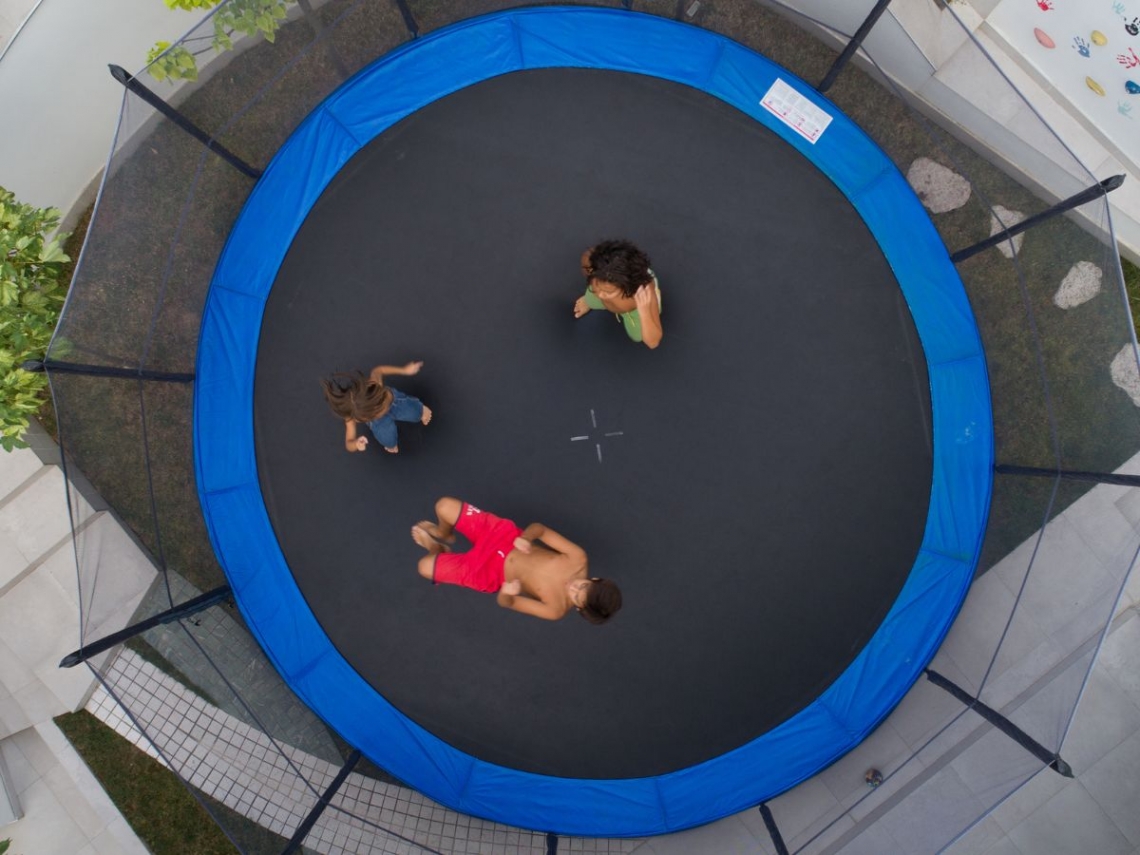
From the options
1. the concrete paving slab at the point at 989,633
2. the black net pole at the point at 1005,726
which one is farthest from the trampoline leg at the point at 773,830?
the concrete paving slab at the point at 989,633

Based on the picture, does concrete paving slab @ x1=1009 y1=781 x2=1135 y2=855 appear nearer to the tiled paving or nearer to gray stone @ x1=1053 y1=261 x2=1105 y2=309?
the tiled paving

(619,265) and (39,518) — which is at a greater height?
(619,265)

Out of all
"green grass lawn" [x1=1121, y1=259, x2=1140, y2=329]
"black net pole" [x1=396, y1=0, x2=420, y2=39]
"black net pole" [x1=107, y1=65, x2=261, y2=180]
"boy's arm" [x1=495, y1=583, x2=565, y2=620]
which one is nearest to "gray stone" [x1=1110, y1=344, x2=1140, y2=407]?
"green grass lawn" [x1=1121, y1=259, x2=1140, y2=329]

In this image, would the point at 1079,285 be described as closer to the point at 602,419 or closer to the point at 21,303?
the point at 602,419

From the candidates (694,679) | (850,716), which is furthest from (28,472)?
(850,716)

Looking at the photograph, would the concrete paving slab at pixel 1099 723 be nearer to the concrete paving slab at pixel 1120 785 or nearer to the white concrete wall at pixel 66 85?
the concrete paving slab at pixel 1120 785

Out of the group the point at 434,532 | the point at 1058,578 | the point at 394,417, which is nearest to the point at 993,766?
the point at 1058,578

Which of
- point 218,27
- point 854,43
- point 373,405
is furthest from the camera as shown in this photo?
point 854,43
